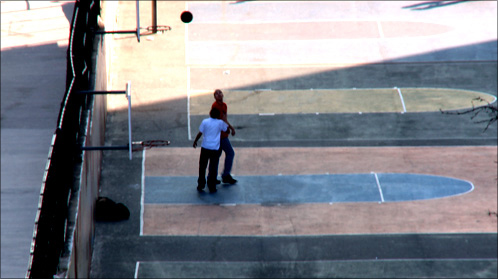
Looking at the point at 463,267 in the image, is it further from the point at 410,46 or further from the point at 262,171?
the point at 410,46

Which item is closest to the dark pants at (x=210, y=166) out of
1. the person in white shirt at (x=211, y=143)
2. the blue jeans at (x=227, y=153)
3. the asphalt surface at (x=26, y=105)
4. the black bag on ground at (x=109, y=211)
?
the person in white shirt at (x=211, y=143)

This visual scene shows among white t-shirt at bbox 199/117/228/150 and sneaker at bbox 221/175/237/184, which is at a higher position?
white t-shirt at bbox 199/117/228/150

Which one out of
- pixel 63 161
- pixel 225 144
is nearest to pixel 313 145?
pixel 225 144

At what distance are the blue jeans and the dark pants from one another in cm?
30

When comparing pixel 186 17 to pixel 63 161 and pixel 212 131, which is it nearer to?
pixel 212 131

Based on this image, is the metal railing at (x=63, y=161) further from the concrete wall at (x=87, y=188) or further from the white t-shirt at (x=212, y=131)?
the white t-shirt at (x=212, y=131)

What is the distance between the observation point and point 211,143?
589 inches

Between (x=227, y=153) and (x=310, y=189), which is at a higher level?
(x=227, y=153)

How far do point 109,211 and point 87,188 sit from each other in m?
1.37

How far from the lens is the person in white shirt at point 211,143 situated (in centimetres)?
1429

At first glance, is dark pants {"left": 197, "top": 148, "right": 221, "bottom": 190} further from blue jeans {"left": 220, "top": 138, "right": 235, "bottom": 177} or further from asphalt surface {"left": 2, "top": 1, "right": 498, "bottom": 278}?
asphalt surface {"left": 2, "top": 1, "right": 498, "bottom": 278}

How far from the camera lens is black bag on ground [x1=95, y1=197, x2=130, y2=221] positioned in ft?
53.3

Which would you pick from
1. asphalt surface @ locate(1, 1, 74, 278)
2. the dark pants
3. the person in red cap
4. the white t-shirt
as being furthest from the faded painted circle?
the white t-shirt

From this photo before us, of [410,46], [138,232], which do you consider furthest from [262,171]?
[410,46]
